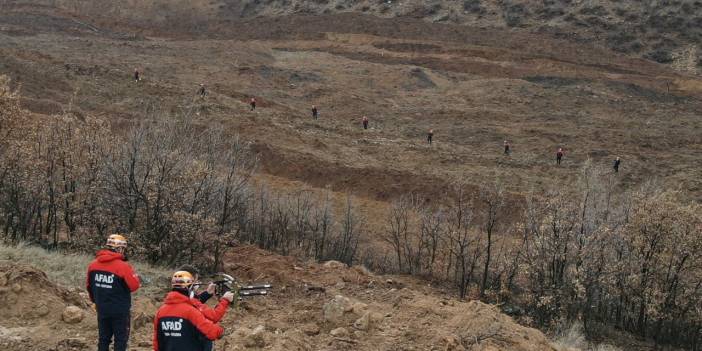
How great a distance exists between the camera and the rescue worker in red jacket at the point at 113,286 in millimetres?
7152

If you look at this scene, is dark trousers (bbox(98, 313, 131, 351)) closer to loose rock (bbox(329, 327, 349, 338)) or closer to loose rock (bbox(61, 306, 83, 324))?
loose rock (bbox(61, 306, 83, 324))

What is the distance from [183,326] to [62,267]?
6774 mm

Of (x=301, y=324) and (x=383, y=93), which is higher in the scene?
(x=383, y=93)

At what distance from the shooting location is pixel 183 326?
234 inches

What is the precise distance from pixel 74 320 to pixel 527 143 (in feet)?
110

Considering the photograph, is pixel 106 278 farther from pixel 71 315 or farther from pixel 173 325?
pixel 71 315

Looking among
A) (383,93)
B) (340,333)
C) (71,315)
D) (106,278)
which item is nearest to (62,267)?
(71,315)

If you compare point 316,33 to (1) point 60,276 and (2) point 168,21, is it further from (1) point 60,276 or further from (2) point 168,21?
(1) point 60,276

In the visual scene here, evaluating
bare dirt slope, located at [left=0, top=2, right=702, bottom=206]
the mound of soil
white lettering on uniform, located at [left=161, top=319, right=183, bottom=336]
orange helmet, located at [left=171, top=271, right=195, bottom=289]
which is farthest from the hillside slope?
white lettering on uniform, located at [left=161, top=319, right=183, bottom=336]

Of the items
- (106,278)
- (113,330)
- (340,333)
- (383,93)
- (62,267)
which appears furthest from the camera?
(383,93)

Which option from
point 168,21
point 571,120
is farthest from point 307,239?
point 168,21

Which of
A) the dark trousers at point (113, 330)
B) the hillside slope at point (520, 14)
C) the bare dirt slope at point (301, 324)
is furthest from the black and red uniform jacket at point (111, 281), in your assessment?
the hillside slope at point (520, 14)

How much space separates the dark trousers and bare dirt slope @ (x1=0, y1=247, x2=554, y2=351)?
3.74 ft

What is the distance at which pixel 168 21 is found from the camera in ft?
242
